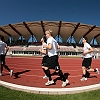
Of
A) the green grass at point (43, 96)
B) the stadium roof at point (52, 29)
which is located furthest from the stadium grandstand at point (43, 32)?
the green grass at point (43, 96)

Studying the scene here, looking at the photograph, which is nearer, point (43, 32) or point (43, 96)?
point (43, 96)

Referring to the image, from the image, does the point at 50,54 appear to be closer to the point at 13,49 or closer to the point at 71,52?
the point at 71,52

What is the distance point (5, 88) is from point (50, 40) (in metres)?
2.08

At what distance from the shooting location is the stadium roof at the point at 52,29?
54844mm

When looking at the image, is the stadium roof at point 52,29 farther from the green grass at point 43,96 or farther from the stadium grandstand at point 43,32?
the green grass at point 43,96

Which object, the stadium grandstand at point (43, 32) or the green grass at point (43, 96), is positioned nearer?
the green grass at point (43, 96)

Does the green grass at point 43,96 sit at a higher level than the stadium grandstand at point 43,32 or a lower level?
lower

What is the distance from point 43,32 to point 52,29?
6.25 meters

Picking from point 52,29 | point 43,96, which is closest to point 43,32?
point 52,29

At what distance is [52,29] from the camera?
61.0 m

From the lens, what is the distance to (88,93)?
14.7ft

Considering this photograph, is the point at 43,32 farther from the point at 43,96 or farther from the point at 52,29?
the point at 43,96

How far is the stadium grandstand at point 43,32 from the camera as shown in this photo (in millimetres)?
56062

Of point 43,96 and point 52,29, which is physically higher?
point 52,29
